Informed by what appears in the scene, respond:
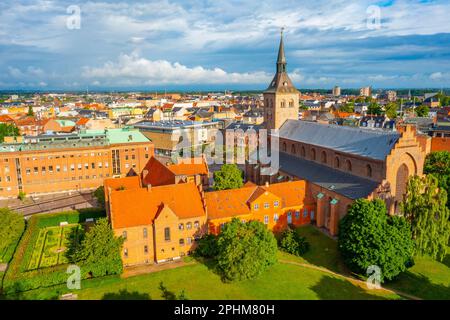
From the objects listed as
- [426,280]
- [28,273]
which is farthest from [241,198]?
[28,273]

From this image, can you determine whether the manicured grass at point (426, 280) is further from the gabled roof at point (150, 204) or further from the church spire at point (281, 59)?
the church spire at point (281, 59)

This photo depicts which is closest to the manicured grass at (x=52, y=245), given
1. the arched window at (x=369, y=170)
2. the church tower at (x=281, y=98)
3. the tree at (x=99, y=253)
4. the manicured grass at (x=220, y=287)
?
the tree at (x=99, y=253)

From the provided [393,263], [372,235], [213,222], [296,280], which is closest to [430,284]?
[393,263]

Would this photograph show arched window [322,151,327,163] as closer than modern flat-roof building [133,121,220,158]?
Yes

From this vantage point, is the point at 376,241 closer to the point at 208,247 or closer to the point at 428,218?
the point at 428,218

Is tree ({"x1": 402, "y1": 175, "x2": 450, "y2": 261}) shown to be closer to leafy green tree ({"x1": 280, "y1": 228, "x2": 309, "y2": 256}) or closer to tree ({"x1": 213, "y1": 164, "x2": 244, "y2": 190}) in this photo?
leafy green tree ({"x1": 280, "y1": 228, "x2": 309, "y2": 256})

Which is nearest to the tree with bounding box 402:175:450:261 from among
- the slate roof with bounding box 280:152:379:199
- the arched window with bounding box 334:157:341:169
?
the slate roof with bounding box 280:152:379:199
